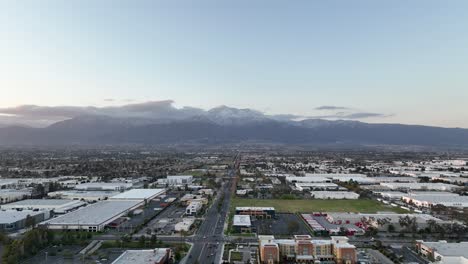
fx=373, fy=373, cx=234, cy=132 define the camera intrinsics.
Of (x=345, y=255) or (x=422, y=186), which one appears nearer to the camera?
(x=345, y=255)

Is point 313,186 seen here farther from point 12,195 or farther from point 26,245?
point 26,245

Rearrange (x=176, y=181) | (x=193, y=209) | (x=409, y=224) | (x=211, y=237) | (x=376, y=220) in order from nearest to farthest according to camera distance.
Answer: (x=211, y=237)
(x=409, y=224)
(x=376, y=220)
(x=193, y=209)
(x=176, y=181)

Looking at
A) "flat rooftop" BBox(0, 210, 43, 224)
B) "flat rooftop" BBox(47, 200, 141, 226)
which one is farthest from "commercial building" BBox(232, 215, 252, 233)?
"flat rooftop" BBox(0, 210, 43, 224)

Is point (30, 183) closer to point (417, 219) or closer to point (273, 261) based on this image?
point (273, 261)

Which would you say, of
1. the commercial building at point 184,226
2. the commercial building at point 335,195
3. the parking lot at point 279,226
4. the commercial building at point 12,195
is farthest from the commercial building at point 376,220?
the commercial building at point 12,195

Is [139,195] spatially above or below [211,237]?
above

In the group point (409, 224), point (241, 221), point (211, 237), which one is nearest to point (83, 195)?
point (241, 221)

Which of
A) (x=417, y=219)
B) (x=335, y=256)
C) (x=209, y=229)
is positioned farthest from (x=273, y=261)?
(x=417, y=219)
